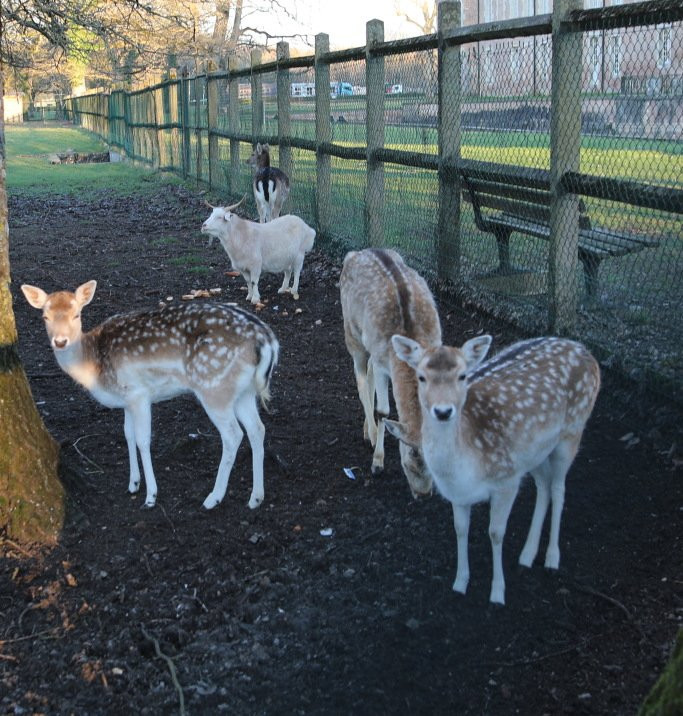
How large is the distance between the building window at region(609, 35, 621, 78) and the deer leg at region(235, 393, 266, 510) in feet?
10.5

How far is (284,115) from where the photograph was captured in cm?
1333

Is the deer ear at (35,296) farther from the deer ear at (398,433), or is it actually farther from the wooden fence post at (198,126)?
the wooden fence post at (198,126)

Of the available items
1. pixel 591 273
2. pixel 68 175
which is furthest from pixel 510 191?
pixel 68 175

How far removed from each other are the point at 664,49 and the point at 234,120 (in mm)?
12351

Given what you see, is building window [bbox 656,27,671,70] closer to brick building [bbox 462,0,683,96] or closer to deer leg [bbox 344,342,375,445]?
brick building [bbox 462,0,683,96]

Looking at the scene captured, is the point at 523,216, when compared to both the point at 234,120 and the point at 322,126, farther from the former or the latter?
the point at 234,120

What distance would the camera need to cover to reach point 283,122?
43.9 feet

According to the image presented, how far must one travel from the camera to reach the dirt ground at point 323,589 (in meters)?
3.50

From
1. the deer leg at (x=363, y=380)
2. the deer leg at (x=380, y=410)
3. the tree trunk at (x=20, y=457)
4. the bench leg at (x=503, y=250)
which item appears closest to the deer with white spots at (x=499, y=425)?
the deer leg at (x=380, y=410)

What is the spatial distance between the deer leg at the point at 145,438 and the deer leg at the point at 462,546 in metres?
1.76

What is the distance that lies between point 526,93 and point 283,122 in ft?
22.2

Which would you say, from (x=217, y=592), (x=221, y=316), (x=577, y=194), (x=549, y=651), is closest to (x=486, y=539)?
(x=549, y=651)

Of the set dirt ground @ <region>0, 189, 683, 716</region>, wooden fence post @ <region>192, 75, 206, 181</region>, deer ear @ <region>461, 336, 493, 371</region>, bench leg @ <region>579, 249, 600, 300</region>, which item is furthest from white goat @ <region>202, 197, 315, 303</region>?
wooden fence post @ <region>192, 75, 206, 181</region>

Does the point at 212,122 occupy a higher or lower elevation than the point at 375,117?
lower
